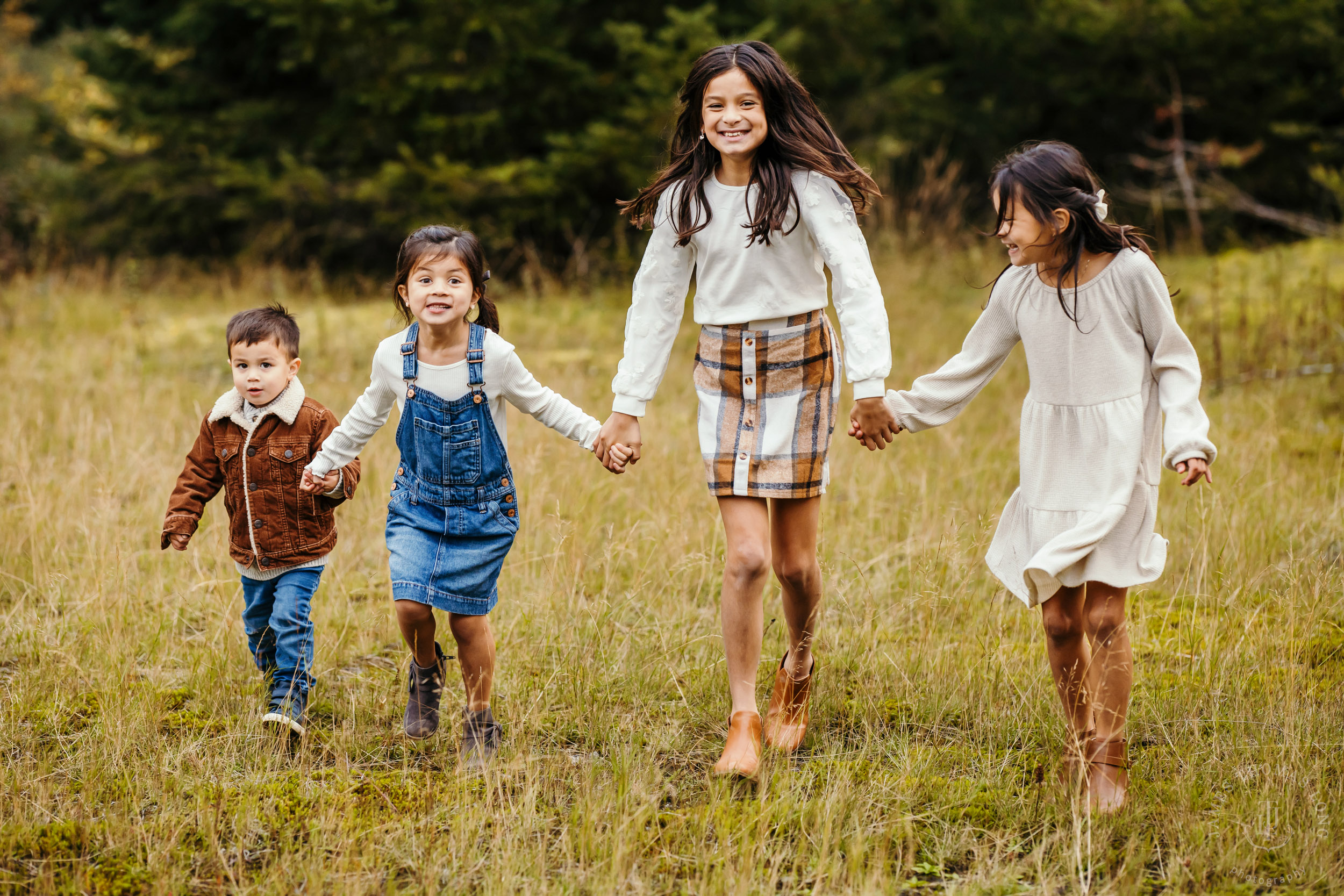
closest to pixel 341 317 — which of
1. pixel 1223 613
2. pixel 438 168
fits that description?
pixel 438 168

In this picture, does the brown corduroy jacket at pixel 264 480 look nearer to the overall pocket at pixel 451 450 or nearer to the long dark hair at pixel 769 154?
the overall pocket at pixel 451 450

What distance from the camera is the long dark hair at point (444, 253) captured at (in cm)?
298

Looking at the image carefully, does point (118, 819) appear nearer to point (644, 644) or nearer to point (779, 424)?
point (644, 644)

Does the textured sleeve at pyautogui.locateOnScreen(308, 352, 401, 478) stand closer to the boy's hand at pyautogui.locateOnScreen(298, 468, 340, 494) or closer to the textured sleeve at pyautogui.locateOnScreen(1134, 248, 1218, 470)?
the boy's hand at pyautogui.locateOnScreen(298, 468, 340, 494)

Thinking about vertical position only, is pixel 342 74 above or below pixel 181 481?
above

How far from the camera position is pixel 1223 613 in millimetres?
3791

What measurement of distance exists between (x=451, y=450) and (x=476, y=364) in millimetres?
249

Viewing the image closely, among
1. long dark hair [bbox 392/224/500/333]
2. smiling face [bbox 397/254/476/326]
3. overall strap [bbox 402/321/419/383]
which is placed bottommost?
overall strap [bbox 402/321/419/383]

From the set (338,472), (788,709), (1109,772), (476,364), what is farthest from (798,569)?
(338,472)

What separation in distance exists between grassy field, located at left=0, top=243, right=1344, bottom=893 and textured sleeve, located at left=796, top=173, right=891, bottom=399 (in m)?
0.81

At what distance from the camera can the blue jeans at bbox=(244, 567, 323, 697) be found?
317 centimetres

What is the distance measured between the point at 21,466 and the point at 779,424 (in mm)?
3467

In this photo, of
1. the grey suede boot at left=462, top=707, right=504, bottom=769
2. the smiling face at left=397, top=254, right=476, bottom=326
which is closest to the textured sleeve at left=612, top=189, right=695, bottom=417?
the smiling face at left=397, top=254, right=476, bottom=326

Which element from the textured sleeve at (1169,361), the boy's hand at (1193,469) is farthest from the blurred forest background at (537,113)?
the boy's hand at (1193,469)
